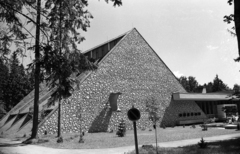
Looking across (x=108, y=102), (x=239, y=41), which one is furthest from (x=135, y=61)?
(x=239, y=41)

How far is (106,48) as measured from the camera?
39688 millimetres

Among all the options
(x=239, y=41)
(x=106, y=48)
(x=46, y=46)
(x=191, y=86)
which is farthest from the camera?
(x=191, y=86)

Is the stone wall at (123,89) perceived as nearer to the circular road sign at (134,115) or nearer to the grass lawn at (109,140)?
the grass lawn at (109,140)

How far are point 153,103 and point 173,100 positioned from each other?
2349cm

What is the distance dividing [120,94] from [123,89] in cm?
148

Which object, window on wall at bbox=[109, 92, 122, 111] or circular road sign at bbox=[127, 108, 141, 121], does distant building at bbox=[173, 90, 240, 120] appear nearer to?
window on wall at bbox=[109, 92, 122, 111]

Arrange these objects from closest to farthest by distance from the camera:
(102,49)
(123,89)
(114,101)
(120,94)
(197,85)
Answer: (114,101), (120,94), (123,89), (102,49), (197,85)

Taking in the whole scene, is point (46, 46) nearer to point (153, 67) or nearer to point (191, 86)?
point (153, 67)

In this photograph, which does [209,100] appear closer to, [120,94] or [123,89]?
[123,89]

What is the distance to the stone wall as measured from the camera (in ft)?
81.6

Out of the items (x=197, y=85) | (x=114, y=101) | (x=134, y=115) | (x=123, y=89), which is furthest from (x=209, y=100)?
(x=197, y=85)

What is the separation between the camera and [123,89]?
30.4 m

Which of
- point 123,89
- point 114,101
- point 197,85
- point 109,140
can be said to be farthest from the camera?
point 197,85

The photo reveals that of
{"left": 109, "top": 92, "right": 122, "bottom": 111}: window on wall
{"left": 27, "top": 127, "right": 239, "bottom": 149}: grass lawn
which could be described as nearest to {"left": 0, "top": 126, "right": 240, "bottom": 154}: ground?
{"left": 27, "top": 127, "right": 239, "bottom": 149}: grass lawn
